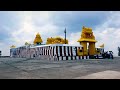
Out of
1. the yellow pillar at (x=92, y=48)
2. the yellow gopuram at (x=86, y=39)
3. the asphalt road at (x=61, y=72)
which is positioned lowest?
the asphalt road at (x=61, y=72)

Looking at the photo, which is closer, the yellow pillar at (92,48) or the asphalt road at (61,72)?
the asphalt road at (61,72)

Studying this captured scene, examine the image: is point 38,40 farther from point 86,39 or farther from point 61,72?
point 61,72

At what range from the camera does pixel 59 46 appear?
3073 centimetres

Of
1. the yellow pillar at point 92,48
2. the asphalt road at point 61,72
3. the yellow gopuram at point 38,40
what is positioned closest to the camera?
the asphalt road at point 61,72

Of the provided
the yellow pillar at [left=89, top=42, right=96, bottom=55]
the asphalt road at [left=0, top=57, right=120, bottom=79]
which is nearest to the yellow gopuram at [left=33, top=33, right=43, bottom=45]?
the yellow pillar at [left=89, top=42, right=96, bottom=55]

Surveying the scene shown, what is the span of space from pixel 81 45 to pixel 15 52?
3169 centimetres

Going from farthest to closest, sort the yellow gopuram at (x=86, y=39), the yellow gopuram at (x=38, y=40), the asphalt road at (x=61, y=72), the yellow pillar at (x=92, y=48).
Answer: the yellow gopuram at (x=38, y=40), the yellow pillar at (x=92, y=48), the yellow gopuram at (x=86, y=39), the asphalt road at (x=61, y=72)

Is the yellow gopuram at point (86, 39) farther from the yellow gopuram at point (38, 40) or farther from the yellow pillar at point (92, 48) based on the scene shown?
the yellow gopuram at point (38, 40)

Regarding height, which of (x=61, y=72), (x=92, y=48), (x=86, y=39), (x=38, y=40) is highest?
(x=38, y=40)

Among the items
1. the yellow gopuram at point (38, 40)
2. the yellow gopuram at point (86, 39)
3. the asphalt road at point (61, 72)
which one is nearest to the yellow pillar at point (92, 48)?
the yellow gopuram at point (86, 39)

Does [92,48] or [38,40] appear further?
[38,40]

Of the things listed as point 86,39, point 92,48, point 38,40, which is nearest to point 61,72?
point 86,39

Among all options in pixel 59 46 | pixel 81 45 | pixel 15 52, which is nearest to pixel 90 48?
pixel 81 45
